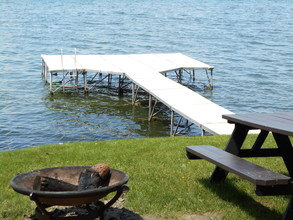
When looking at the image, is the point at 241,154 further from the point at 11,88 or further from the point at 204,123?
the point at 11,88

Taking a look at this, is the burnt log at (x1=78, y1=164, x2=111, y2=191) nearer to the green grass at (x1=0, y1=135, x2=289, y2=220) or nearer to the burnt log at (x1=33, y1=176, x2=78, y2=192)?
the burnt log at (x1=33, y1=176, x2=78, y2=192)

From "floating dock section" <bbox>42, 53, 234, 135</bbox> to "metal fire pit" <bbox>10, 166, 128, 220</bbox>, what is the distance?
372 inches

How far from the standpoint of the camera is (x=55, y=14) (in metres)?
74.8

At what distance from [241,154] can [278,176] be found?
1.71 metres

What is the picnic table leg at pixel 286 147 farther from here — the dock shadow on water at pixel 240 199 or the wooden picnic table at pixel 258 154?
the dock shadow on water at pixel 240 199

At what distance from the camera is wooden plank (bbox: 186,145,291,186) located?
5.42 m

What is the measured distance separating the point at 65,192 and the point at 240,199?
2719mm

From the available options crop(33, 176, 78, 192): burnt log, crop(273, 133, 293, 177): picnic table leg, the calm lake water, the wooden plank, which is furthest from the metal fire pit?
the calm lake water

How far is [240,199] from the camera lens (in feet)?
22.9

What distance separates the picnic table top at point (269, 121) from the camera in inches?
230

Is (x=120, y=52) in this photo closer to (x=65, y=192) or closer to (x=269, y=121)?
(x=269, y=121)

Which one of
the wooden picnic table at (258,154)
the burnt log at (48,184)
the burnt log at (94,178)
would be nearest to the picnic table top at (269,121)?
the wooden picnic table at (258,154)

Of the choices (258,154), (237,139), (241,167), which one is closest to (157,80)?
(258,154)

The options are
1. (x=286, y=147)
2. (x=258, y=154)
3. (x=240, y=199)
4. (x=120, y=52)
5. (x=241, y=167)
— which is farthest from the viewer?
(x=120, y=52)
